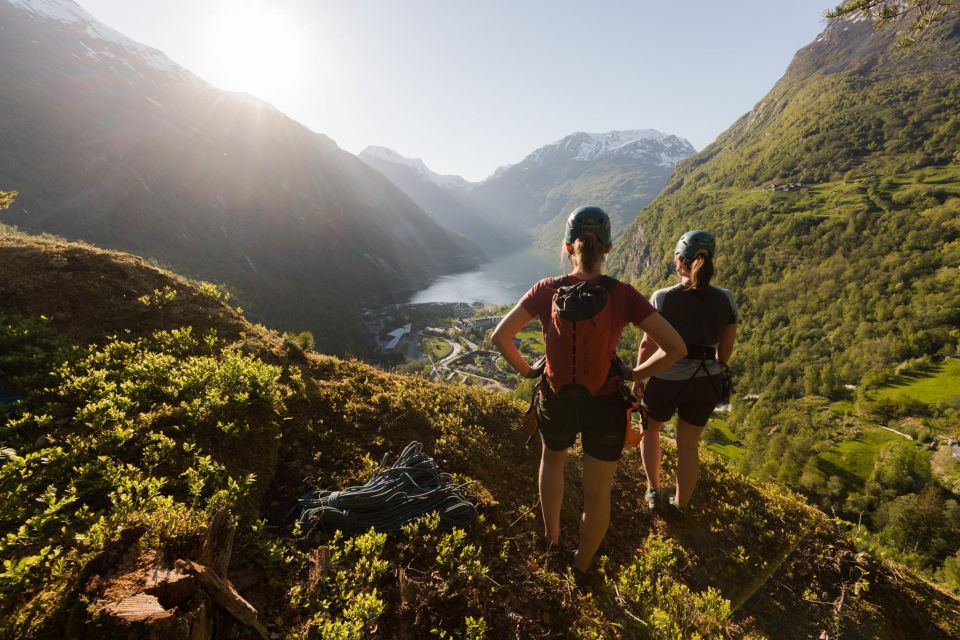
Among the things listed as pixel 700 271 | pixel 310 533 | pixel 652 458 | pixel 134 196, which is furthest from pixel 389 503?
pixel 134 196

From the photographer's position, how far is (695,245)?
515 cm

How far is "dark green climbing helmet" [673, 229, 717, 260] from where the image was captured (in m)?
5.06

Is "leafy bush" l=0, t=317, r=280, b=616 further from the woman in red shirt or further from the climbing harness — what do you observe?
the climbing harness

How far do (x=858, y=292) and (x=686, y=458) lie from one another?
169 metres

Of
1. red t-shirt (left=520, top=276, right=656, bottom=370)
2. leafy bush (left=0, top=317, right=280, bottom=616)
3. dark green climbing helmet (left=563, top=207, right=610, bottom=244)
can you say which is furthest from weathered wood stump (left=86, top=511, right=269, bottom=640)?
dark green climbing helmet (left=563, top=207, right=610, bottom=244)

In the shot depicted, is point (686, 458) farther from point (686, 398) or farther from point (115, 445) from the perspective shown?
point (115, 445)

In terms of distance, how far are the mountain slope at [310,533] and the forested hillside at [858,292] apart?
6560 cm

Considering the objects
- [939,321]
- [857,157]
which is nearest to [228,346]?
[939,321]

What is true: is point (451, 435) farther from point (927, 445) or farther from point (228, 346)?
point (927, 445)

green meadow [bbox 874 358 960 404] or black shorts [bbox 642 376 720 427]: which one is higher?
black shorts [bbox 642 376 720 427]

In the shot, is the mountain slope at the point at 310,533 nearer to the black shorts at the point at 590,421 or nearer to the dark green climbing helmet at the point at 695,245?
the black shorts at the point at 590,421

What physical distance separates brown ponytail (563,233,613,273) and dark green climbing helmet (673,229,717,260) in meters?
2.04

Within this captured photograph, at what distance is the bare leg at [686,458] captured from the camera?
17.1ft

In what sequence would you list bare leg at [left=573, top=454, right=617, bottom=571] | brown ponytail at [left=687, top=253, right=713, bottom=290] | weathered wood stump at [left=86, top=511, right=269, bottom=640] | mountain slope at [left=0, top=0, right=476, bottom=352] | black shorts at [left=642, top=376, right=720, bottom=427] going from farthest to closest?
mountain slope at [left=0, top=0, right=476, bottom=352], black shorts at [left=642, top=376, right=720, bottom=427], brown ponytail at [left=687, top=253, right=713, bottom=290], bare leg at [left=573, top=454, right=617, bottom=571], weathered wood stump at [left=86, top=511, right=269, bottom=640]
